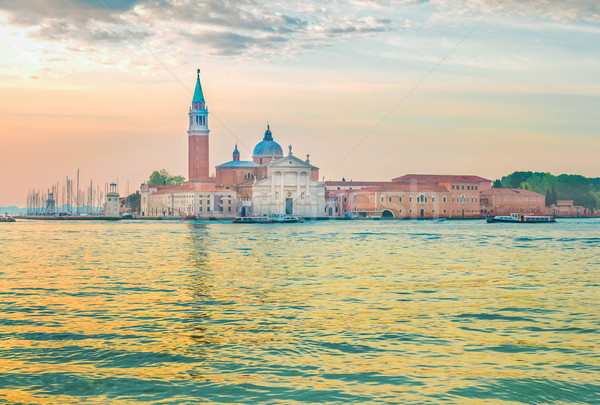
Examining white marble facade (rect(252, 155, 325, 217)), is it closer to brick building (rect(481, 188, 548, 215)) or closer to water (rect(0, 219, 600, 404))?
brick building (rect(481, 188, 548, 215))

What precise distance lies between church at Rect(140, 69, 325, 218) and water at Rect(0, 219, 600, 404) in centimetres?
7583

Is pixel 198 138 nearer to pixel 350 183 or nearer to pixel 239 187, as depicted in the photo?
pixel 239 187

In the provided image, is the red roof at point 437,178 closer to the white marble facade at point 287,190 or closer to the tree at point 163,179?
the white marble facade at point 287,190

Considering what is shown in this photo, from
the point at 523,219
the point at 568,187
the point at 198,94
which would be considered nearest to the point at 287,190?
the point at 198,94

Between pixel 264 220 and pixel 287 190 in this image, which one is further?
pixel 287 190

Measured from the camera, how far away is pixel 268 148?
111 meters

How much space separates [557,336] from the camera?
1030cm

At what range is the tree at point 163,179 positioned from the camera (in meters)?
133

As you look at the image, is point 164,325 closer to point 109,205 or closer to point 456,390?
point 456,390

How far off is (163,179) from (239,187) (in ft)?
114

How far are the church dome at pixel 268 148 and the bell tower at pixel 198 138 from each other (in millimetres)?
7855

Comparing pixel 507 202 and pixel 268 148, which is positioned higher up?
pixel 268 148

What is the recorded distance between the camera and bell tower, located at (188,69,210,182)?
358ft

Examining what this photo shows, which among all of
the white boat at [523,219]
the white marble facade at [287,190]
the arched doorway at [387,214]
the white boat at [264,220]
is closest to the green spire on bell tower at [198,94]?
the white marble facade at [287,190]
